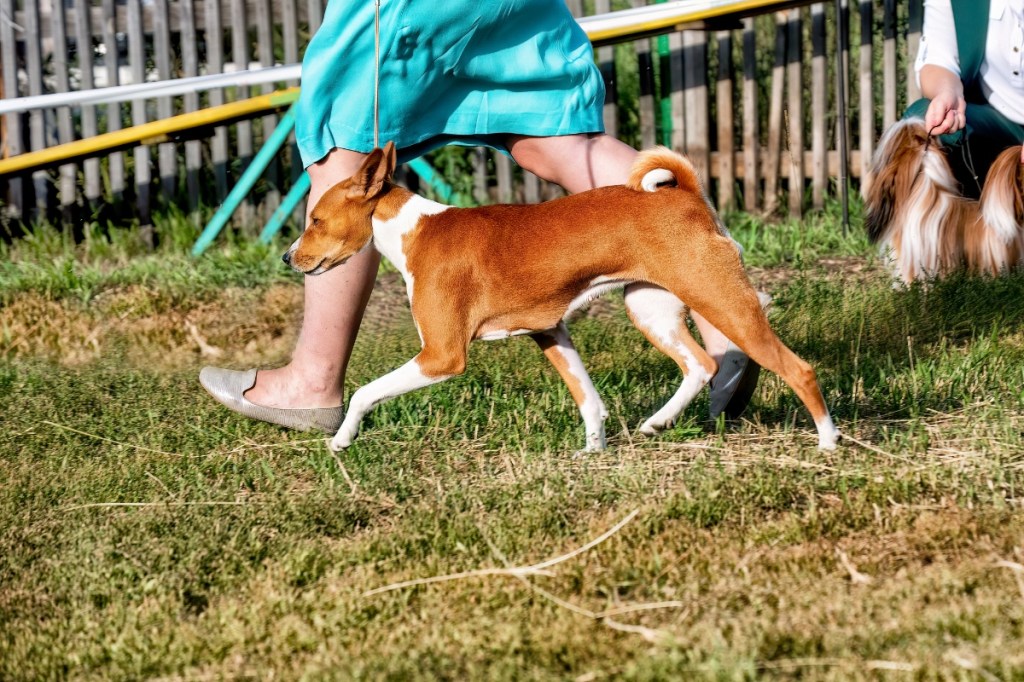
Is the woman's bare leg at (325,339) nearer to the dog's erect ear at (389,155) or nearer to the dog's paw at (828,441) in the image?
the dog's erect ear at (389,155)

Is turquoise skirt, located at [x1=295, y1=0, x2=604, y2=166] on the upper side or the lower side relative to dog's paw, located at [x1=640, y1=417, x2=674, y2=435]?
upper

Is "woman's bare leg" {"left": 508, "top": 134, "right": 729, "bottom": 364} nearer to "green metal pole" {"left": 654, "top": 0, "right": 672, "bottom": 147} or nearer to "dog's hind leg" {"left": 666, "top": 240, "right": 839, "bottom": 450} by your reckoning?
"dog's hind leg" {"left": 666, "top": 240, "right": 839, "bottom": 450}

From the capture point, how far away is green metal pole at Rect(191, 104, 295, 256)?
7.01m

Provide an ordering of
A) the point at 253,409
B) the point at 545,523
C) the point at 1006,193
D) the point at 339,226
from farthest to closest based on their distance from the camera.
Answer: the point at 1006,193, the point at 253,409, the point at 339,226, the point at 545,523

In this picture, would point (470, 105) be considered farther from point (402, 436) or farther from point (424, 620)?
point (424, 620)

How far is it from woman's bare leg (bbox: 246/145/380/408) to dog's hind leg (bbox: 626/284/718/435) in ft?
2.77

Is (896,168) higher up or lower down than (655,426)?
higher up

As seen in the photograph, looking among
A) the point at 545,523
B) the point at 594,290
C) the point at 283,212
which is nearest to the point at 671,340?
the point at 594,290

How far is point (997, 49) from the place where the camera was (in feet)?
16.8

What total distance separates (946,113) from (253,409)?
2671 millimetres

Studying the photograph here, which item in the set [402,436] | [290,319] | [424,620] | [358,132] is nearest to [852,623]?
[424,620]

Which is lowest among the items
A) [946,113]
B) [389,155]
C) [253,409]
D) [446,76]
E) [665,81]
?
[253,409]

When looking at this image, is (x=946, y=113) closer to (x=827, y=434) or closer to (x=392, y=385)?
(x=827, y=434)

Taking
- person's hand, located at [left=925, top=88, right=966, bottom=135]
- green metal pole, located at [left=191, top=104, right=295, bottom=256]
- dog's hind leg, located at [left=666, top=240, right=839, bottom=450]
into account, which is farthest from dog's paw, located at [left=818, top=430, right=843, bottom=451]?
green metal pole, located at [left=191, top=104, right=295, bottom=256]
